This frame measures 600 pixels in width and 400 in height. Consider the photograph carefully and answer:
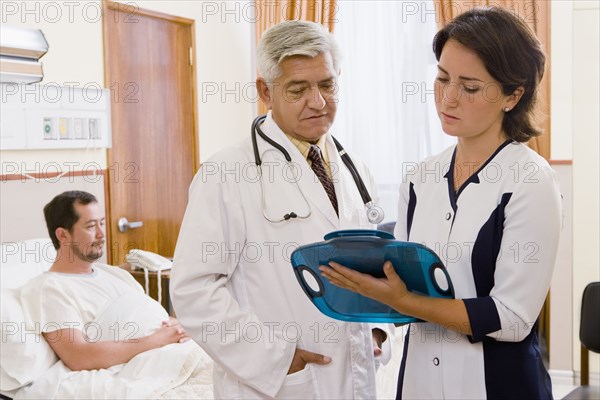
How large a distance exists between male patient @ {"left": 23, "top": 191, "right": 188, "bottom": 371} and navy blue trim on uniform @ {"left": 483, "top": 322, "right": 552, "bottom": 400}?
4.86 ft

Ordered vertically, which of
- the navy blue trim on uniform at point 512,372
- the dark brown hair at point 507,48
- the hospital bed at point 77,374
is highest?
the dark brown hair at point 507,48

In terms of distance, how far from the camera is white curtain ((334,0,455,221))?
443 cm

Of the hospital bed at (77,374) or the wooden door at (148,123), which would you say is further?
the wooden door at (148,123)

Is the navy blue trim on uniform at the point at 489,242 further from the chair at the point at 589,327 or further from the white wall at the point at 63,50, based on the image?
the white wall at the point at 63,50

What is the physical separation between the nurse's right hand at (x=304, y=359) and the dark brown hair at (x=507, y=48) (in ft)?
2.13

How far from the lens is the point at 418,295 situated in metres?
1.33

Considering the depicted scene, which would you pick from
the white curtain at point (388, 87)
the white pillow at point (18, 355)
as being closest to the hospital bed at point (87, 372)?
the white pillow at point (18, 355)

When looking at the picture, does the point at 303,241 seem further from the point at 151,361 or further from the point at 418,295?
the point at 151,361

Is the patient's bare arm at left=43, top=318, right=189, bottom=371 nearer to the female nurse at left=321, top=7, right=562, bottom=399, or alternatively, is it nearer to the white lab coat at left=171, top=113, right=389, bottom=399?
the white lab coat at left=171, top=113, right=389, bottom=399

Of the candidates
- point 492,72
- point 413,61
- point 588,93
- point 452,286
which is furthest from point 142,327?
point 413,61

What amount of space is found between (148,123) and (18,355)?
2.03 m

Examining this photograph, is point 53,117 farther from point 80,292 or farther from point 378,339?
point 378,339

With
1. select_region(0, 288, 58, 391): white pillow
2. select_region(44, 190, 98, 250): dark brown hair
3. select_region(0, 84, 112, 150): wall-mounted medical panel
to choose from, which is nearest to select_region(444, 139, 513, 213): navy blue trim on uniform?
select_region(0, 288, 58, 391): white pillow

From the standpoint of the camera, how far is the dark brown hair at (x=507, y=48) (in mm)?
1317
